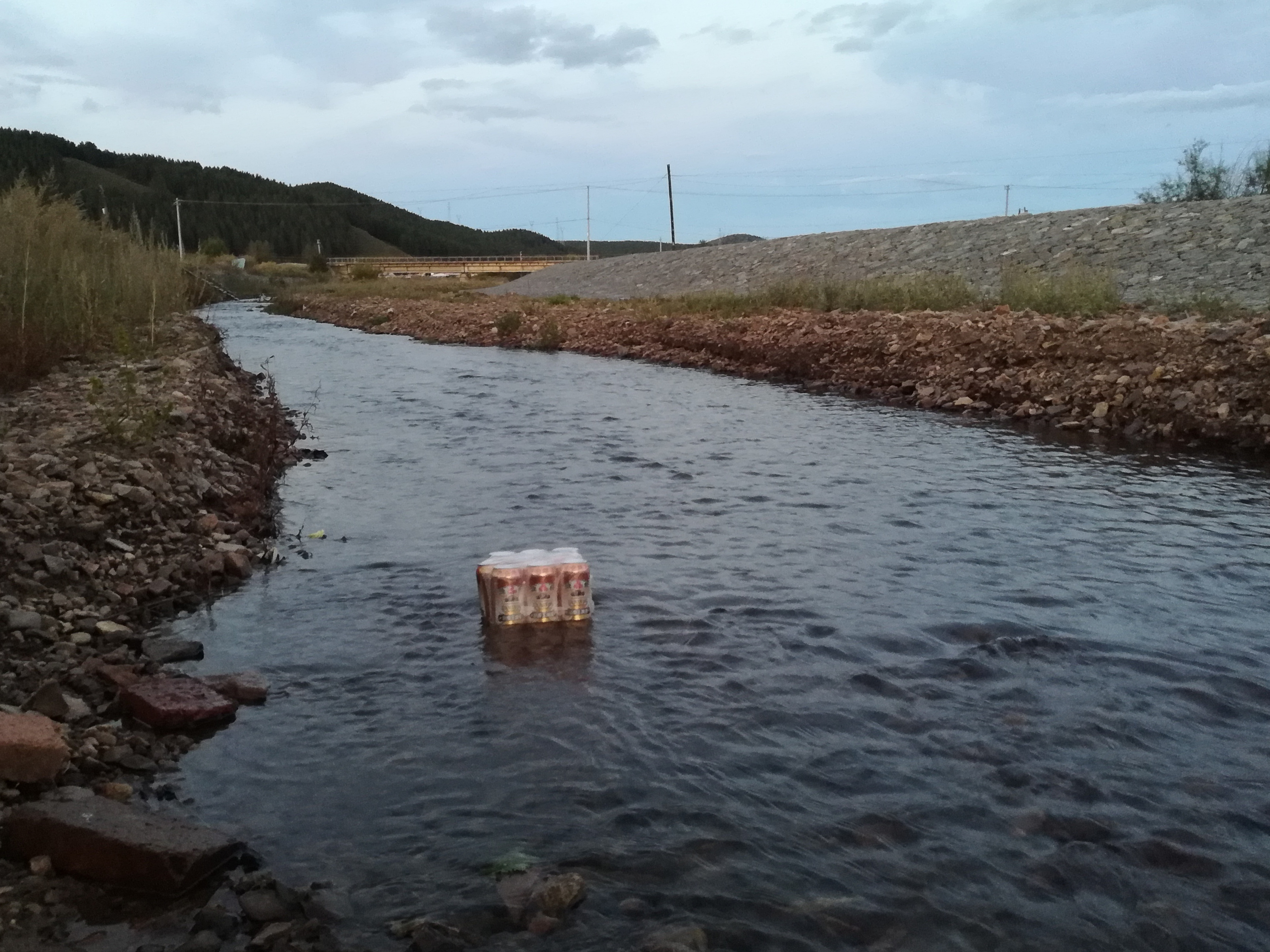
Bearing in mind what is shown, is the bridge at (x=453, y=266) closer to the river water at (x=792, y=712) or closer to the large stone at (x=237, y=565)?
the river water at (x=792, y=712)

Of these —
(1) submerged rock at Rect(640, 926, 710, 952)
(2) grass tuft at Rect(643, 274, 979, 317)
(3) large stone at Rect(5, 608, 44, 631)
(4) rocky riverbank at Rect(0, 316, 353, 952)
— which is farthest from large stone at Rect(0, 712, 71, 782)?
(2) grass tuft at Rect(643, 274, 979, 317)

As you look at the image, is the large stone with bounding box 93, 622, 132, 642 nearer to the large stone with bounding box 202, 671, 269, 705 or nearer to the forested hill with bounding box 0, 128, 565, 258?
the large stone with bounding box 202, 671, 269, 705

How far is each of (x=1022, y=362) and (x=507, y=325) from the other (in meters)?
16.7

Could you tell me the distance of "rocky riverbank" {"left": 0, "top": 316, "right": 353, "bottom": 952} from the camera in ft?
10.8

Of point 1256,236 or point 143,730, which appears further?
point 1256,236

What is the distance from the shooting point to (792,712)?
15.8 ft

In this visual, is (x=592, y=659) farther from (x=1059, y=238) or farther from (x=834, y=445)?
(x=1059, y=238)

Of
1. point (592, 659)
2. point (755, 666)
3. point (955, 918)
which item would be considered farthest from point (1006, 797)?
point (592, 659)

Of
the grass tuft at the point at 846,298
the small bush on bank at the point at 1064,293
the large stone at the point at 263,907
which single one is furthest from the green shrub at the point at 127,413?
the grass tuft at the point at 846,298

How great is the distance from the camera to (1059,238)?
24812 millimetres

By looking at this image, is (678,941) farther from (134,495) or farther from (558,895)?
(134,495)

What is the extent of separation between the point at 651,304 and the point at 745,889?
2674 cm

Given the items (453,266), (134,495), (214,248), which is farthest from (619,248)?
(134,495)

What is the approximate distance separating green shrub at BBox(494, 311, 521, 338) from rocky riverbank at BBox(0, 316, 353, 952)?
707 inches
